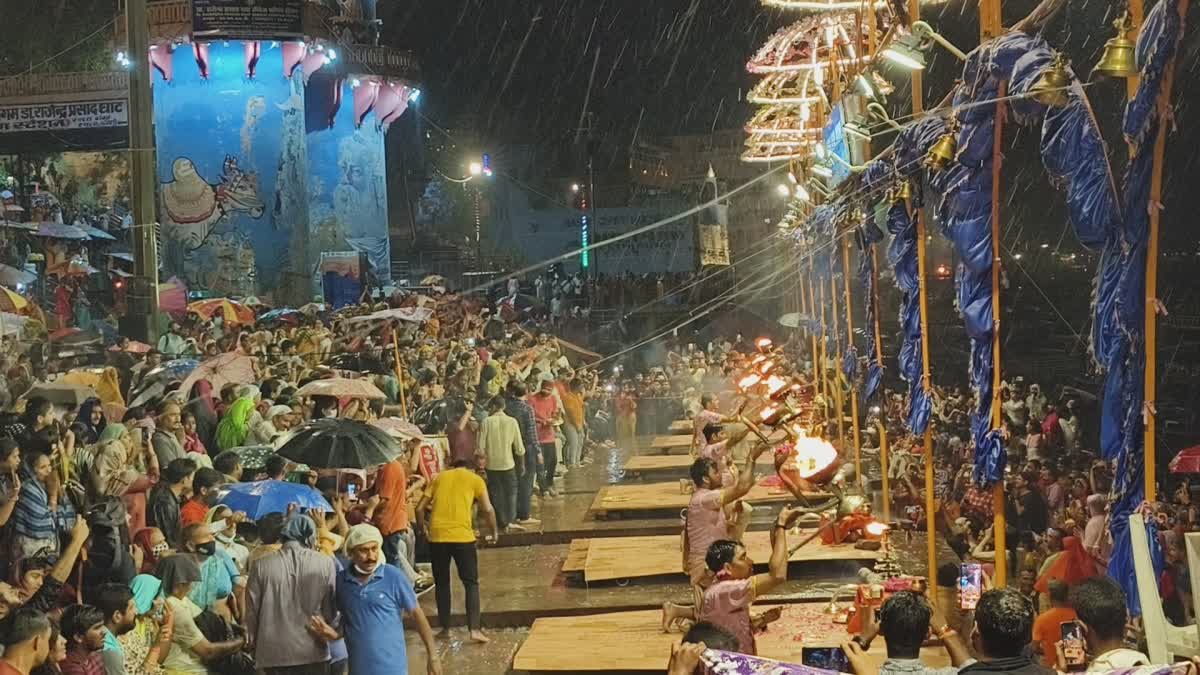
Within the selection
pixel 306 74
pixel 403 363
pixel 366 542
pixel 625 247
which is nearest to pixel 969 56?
pixel 366 542

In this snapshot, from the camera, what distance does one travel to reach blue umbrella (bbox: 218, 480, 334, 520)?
9.47m

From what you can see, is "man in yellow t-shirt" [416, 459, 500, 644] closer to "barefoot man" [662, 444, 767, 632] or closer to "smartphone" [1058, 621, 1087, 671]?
"barefoot man" [662, 444, 767, 632]

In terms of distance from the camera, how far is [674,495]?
19.4 m

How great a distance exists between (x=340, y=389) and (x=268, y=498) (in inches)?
163

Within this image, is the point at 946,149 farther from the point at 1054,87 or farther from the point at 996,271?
the point at 1054,87

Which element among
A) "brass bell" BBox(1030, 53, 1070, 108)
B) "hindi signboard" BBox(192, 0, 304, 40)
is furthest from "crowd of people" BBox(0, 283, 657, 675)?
"hindi signboard" BBox(192, 0, 304, 40)

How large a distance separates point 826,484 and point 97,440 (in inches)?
323

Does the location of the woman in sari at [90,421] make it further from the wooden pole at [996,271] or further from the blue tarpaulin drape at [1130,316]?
the blue tarpaulin drape at [1130,316]

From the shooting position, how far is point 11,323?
15648 mm

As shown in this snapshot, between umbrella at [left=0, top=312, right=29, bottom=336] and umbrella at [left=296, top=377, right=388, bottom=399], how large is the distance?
3.60 metres

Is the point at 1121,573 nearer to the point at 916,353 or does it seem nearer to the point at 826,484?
the point at 916,353

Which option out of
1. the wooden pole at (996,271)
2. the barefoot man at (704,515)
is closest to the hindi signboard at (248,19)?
the barefoot man at (704,515)

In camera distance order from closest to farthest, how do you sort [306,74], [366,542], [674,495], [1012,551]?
1. [366,542]
2. [1012,551]
3. [674,495]
4. [306,74]

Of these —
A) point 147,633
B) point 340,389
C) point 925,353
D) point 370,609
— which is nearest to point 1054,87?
point 925,353
